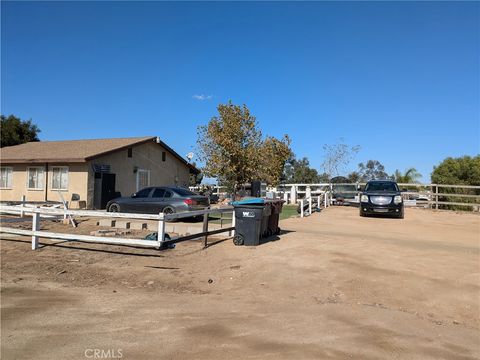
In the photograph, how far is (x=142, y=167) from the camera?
1021 inches

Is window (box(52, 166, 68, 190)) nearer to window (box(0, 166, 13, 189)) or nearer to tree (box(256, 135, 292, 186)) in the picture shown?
window (box(0, 166, 13, 189))

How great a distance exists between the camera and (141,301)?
6.52 metres

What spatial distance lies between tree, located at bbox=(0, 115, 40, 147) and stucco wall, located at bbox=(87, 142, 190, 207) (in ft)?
74.2

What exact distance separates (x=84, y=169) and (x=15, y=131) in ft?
86.1

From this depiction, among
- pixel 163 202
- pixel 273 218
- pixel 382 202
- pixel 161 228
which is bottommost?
pixel 161 228

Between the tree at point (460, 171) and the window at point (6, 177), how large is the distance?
3080 centimetres

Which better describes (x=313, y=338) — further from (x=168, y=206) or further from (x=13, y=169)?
(x=13, y=169)

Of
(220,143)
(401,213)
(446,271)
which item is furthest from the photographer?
(220,143)

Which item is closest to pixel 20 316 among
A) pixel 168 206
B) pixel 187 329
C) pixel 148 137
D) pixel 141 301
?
pixel 141 301

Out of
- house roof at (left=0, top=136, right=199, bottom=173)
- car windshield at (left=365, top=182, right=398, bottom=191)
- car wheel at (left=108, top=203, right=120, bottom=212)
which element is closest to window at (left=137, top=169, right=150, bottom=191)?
house roof at (left=0, top=136, right=199, bottom=173)

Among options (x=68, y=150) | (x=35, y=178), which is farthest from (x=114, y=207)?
(x=35, y=178)

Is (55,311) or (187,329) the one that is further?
(55,311)

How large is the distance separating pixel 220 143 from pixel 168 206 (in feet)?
50.2

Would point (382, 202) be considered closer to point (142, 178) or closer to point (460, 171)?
point (142, 178)
